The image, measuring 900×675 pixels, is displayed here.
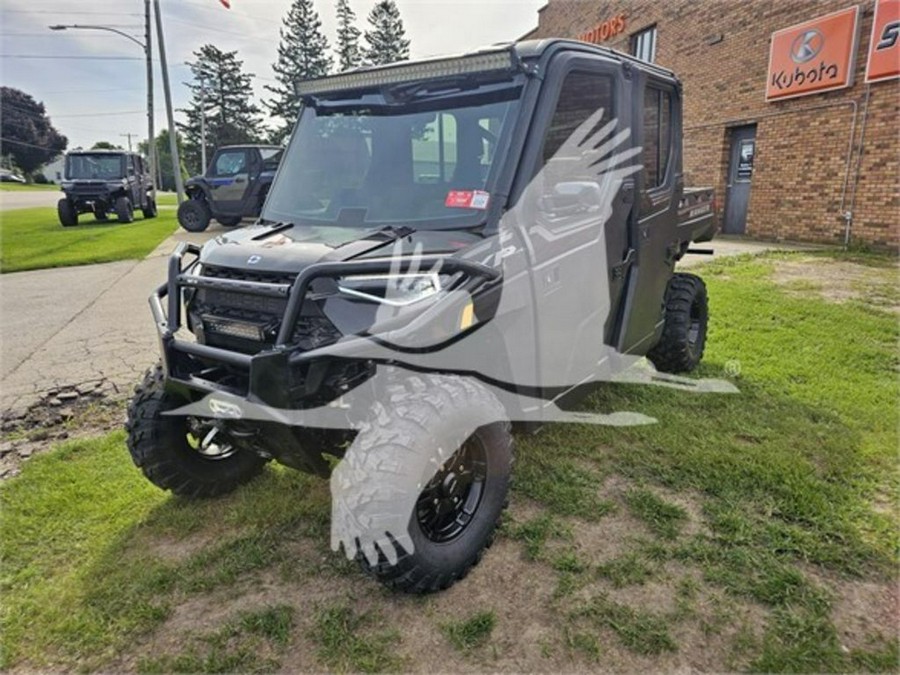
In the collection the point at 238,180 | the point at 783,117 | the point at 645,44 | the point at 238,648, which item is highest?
the point at 645,44

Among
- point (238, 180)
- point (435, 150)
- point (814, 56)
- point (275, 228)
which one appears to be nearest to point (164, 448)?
point (275, 228)

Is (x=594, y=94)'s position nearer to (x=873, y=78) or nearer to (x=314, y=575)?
(x=314, y=575)

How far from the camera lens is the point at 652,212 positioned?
3688 millimetres

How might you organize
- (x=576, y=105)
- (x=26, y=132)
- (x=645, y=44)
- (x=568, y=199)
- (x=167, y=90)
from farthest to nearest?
(x=26, y=132) → (x=167, y=90) → (x=645, y=44) → (x=576, y=105) → (x=568, y=199)

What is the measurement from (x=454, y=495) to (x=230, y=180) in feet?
A: 46.7

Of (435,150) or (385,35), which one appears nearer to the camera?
(435,150)

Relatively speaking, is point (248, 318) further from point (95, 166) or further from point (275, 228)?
point (95, 166)

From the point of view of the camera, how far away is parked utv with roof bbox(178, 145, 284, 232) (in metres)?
14.6

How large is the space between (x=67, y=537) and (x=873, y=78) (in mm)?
12988

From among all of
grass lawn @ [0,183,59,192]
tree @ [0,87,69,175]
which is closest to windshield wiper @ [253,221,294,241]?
grass lawn @ [0,183,59,192]

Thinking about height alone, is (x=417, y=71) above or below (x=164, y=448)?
above

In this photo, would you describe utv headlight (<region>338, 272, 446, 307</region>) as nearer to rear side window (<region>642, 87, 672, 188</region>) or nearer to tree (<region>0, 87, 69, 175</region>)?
rear side window (<region>642, 87, 672, 188</region>)

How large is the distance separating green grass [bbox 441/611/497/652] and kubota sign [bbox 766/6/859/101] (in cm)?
1239

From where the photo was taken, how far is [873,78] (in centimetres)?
1013
